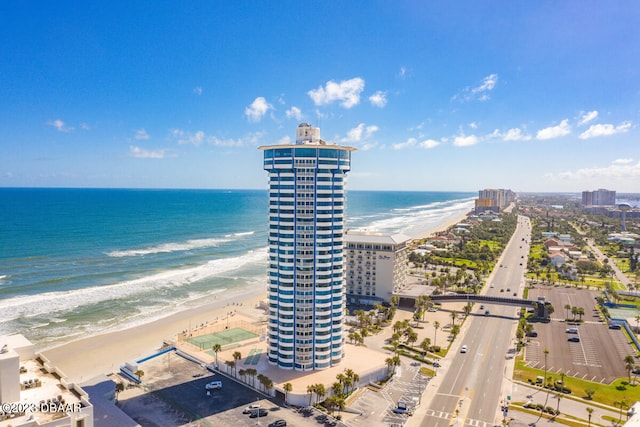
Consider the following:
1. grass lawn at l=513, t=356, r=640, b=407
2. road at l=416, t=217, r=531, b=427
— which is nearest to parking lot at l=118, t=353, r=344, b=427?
road at l=416, t=217, r=531, b=427

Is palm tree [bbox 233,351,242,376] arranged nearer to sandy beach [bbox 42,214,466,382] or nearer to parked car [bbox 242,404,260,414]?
parked car [bbox 242,404,260,414]

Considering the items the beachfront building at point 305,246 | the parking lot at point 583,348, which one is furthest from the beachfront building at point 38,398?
the parking lot at point 583,348

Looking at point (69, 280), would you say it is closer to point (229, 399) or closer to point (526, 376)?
point (229, 399)

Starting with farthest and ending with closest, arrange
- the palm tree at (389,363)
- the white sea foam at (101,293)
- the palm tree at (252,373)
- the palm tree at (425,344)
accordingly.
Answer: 1. the white sea foam at (101,293)
2. the palm tree at (425,344)
3. the palm tree at (389,363)
4. the palm tree at (252,373)

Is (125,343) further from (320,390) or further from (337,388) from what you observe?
(337,388)

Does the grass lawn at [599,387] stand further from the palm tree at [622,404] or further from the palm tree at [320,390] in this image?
the palm tree at [320,390]

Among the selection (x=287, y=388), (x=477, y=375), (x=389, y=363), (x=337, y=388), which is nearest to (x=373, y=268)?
(x=389, y=363)

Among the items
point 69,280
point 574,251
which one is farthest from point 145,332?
point 574,251
